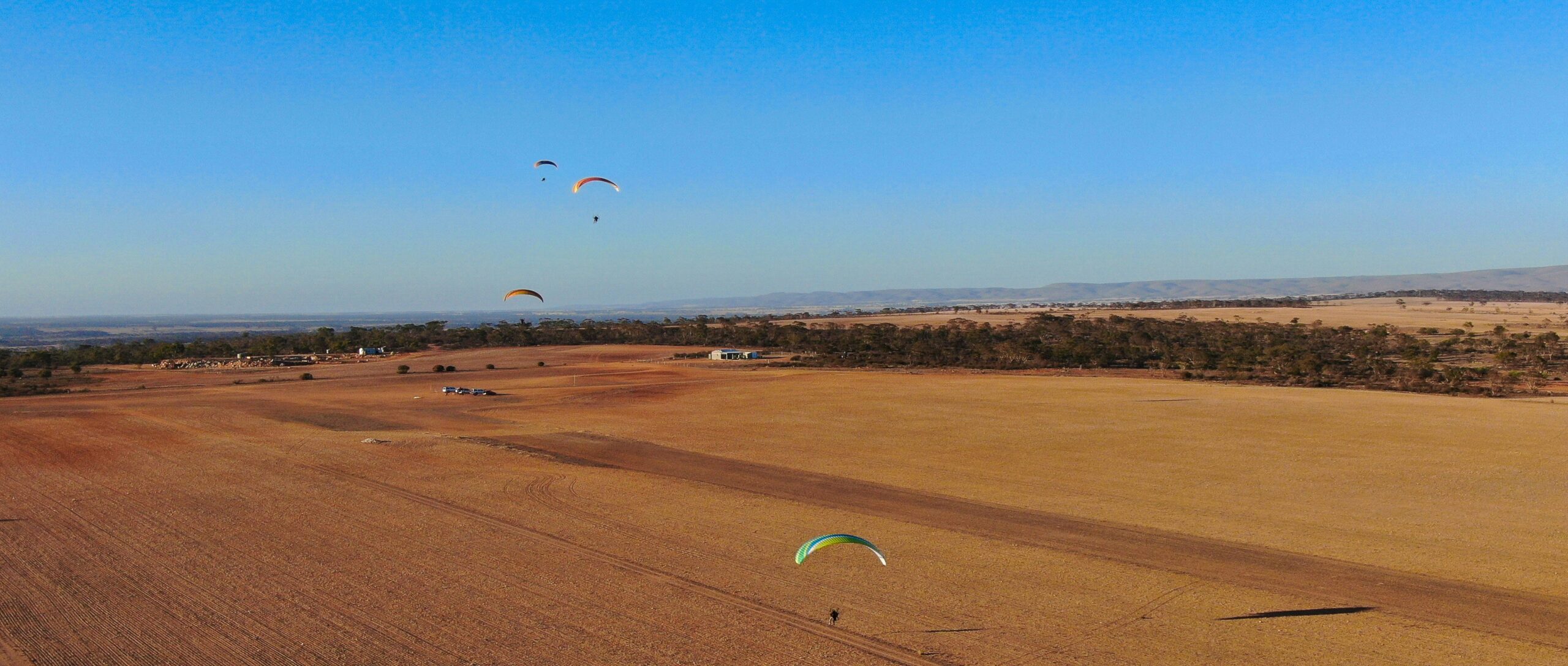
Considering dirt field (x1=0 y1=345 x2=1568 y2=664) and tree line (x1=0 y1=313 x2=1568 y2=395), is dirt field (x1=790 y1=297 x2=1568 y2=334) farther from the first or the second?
dirt field (x1=0 y1=345 x2=1568 y2=664)

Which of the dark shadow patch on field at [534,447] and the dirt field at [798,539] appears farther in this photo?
the dark shadow patch on field at [534,447]

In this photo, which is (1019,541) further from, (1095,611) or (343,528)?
(343,528)

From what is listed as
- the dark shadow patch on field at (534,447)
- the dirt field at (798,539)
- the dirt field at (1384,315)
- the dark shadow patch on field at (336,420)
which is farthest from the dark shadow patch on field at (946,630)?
the dirt field at (1384,315)

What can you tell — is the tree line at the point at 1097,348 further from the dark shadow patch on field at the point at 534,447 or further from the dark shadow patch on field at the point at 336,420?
the dark shadow patch on field at the point at 534,447

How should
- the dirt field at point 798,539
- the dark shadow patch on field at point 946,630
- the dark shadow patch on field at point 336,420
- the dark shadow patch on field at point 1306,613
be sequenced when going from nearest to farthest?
the dirt field at point 798,539 → the dark shadow patch on field at point 946,630 → the dark shadow patch on field at point 1306,613 → the dark shadow patch on field at point 336,420

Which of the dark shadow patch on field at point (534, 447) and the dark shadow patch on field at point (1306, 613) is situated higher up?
the dark shadow patch on field at point (534, 447)

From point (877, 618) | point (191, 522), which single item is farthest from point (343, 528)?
point (877, 618)

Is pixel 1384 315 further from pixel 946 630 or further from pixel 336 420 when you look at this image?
pixel 946 630
